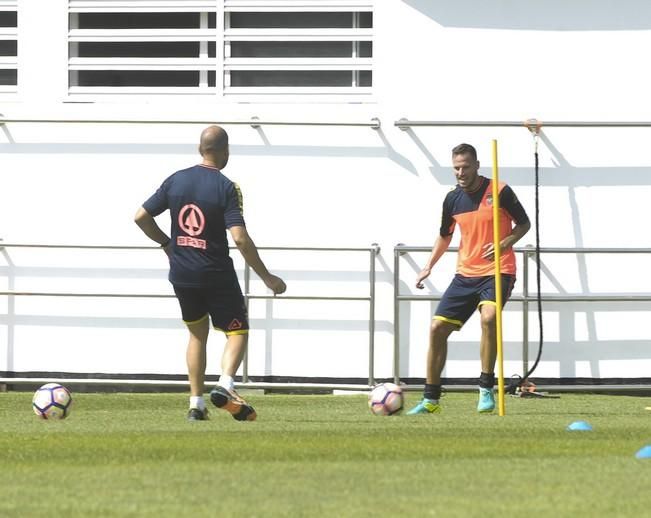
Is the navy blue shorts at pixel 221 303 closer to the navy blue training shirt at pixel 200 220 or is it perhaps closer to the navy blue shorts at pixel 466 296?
the navy blue training shirt at pixel 200 220

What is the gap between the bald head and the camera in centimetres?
1016

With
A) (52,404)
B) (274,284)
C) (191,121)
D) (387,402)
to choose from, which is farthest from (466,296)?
(191,121)

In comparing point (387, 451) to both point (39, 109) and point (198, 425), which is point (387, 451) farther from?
point (39, 109)

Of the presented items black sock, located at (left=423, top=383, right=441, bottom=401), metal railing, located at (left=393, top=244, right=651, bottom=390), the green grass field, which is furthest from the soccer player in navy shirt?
metal railing, located at (left=393, top=244, right=651, bottom=390)

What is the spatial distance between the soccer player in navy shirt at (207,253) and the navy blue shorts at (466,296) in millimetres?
1792

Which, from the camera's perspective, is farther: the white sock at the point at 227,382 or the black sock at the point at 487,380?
the black sock at the point at 487,380

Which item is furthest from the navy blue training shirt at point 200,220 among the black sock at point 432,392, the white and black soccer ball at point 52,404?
the black sock at point 432,392

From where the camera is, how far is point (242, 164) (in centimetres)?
1470

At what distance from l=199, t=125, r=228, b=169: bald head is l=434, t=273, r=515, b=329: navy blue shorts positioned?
7.33 ft

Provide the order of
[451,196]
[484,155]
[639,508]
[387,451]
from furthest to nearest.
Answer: [484,155] < [451,196] < [387,451] < [639,508]

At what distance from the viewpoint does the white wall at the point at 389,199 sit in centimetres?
1441

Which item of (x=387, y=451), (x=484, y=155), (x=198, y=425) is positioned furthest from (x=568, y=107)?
(x=387, y=451)

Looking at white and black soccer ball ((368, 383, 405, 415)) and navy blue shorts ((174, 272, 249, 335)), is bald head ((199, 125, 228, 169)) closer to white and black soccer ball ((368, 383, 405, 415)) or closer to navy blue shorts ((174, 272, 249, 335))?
navy blue shorts ((174, 272, 249, 335))

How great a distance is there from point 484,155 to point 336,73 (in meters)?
1.61
